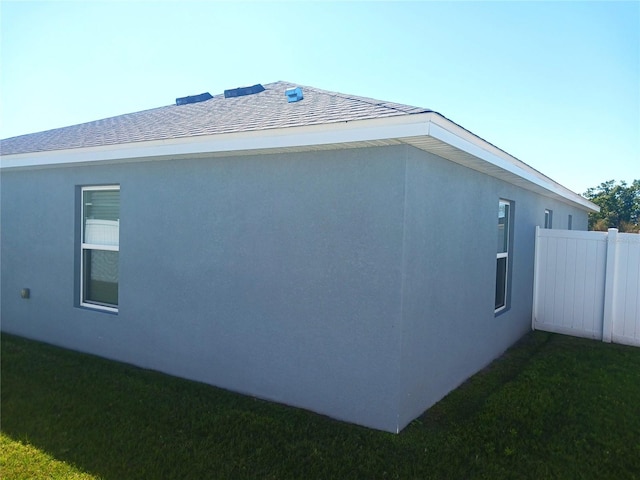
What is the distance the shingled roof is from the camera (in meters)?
4.28

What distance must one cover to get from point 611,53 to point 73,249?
400 inches

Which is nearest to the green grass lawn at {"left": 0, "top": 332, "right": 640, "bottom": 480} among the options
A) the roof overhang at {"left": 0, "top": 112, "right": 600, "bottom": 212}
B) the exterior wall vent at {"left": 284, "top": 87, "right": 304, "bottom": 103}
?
the roof overhang at {"left": 0, "top": 112, "right": 600, "bottom": 212}

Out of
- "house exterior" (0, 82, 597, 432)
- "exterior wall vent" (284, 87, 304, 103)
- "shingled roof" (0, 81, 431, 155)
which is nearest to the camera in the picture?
"house exterior" (0, 82, 597, 432)

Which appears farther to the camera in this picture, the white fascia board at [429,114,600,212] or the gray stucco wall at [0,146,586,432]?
the gray stucco wall at [0,146,586,432]

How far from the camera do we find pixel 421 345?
14.4 ft

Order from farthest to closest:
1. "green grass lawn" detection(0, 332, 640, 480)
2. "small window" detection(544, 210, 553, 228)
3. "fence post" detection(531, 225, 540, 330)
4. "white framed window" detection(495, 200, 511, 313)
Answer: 1. "small window" detection(544, 210, 553, 228)
2. "fence post" detection(531, 225, 540, 330)
3. "white framed window" detection(495, 200, 511, 313)
4. "green grass lawn" detection(0, 332, 640, 480)

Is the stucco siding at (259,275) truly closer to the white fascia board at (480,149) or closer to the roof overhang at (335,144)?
the roof overhang at (335,144)

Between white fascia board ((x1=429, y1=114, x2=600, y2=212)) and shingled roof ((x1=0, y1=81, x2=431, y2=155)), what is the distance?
0.24m

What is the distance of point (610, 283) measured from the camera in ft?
25.3

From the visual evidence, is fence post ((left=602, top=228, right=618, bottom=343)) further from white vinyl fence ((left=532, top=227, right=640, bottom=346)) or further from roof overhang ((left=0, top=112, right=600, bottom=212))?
roof overhang ((left=0, top=112, right=600, bottom=212))

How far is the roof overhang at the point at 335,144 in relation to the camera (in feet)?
12.2

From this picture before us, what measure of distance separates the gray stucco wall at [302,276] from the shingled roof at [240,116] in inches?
14.8

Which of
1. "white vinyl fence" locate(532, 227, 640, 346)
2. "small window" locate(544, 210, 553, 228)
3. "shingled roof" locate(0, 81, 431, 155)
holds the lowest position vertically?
"white vinyl fence" locate(532, 227, 640, 346)

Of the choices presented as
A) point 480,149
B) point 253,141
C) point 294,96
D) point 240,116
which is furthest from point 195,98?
point 480,149
